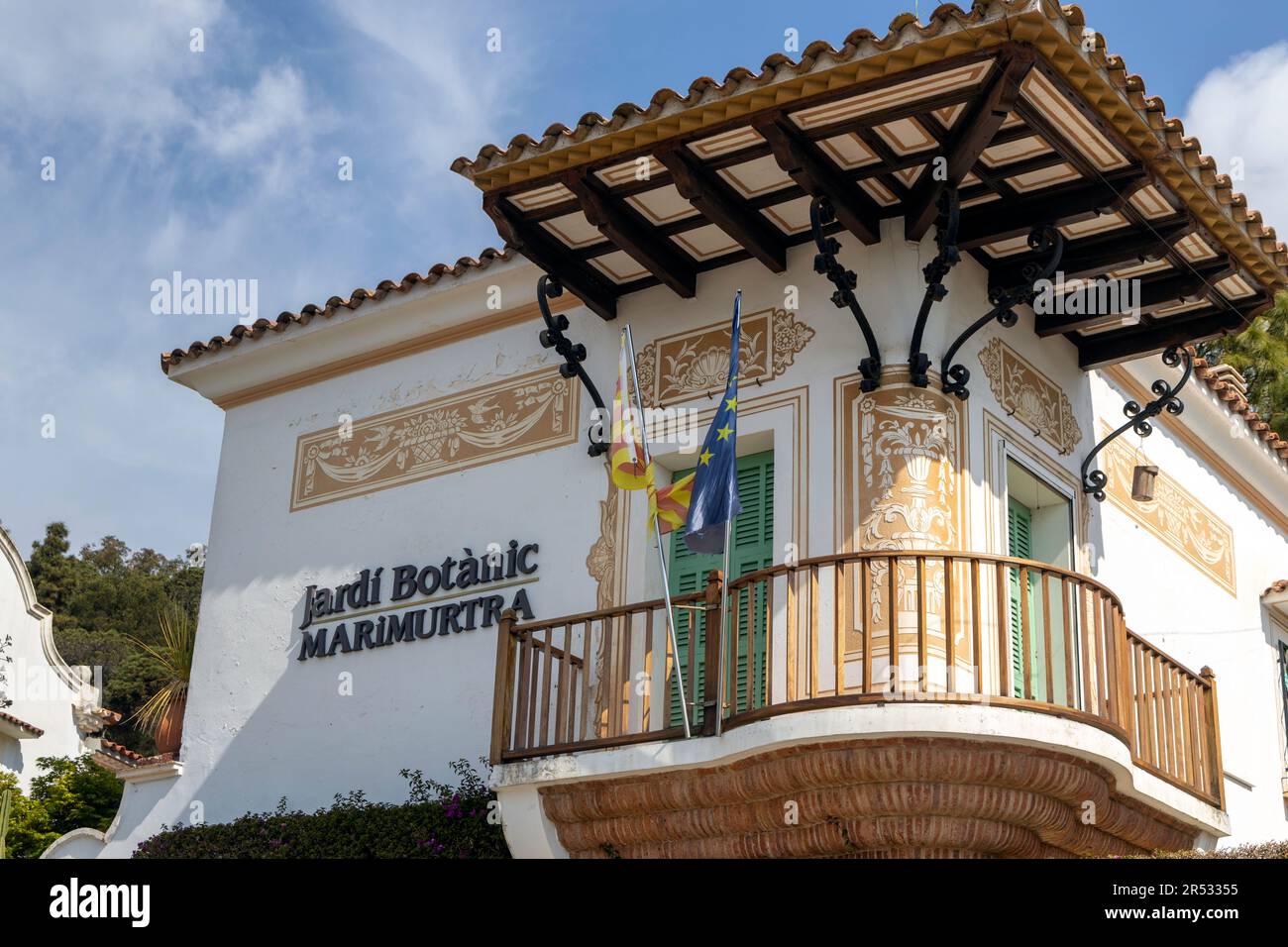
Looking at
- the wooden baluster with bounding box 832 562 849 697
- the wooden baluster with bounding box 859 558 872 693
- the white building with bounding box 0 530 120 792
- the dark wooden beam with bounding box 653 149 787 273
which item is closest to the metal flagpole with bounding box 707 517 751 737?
the wooden baluster with bounding box 832 562 849 697

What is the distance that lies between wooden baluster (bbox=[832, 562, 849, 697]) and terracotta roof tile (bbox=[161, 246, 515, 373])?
13.2 feet

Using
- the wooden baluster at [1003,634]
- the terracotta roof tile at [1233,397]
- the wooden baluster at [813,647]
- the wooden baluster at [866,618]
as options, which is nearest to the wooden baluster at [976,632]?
the wooden baluster at [1003,634]

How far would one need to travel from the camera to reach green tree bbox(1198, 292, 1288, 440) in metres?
26.4

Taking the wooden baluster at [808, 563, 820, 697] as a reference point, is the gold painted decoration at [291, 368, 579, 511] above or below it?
above

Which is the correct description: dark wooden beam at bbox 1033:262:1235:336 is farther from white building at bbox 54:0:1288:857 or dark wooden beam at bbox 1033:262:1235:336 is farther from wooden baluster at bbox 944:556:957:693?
wooden baluster at bbox 944:556:957:693

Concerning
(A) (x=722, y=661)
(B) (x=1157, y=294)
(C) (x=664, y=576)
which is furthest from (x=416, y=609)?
(B) (x=1157, y=294)

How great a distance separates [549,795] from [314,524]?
12.6ft

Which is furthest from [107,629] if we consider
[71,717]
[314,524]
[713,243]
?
[713,243]

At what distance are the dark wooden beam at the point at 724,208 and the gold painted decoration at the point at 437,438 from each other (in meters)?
1.84

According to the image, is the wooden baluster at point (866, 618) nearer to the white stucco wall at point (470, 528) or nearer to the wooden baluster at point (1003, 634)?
the wooden baluster at point (1003, 634)

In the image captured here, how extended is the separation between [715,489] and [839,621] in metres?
1.12

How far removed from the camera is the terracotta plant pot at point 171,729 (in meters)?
14.3
